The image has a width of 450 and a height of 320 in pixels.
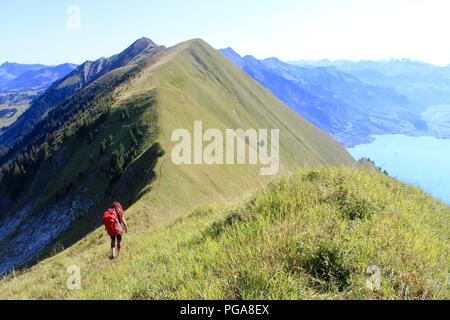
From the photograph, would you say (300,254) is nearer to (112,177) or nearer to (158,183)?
(158,183)

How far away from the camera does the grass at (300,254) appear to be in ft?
18.1

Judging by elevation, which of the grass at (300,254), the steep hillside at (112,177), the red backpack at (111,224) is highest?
the grass at (300,254)

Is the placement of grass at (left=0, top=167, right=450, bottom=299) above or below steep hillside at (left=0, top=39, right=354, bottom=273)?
above

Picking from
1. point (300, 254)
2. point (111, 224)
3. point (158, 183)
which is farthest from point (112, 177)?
point (300, 254)

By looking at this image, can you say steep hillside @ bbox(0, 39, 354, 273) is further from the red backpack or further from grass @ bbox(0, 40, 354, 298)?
the red backpack

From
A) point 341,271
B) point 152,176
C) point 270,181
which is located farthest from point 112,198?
point 341,271

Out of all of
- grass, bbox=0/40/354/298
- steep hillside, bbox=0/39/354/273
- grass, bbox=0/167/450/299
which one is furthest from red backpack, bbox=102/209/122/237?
steep hillside, bbox=0/39/354/273

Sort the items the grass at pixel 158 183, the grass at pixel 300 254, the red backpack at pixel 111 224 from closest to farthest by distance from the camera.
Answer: the grass at pixel 300 254 < the grass at pixel 158 183 < the red backpack at pixel 111 224

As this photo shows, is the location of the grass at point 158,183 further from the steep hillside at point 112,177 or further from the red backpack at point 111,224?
the red backpack at point 111,224

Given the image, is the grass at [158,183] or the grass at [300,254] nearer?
the grass at [300,254]

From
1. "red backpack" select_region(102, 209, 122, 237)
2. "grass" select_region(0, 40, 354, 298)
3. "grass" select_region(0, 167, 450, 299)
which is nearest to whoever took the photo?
"grass" select_region(0, 167, 450, 299)

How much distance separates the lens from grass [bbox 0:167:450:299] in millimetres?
5516

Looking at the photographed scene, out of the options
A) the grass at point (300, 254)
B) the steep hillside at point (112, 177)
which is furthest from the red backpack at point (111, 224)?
the steep hillside at point (112, 177)

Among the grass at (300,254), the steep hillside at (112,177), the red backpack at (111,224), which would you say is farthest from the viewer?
the steep hillside at (112,177)
